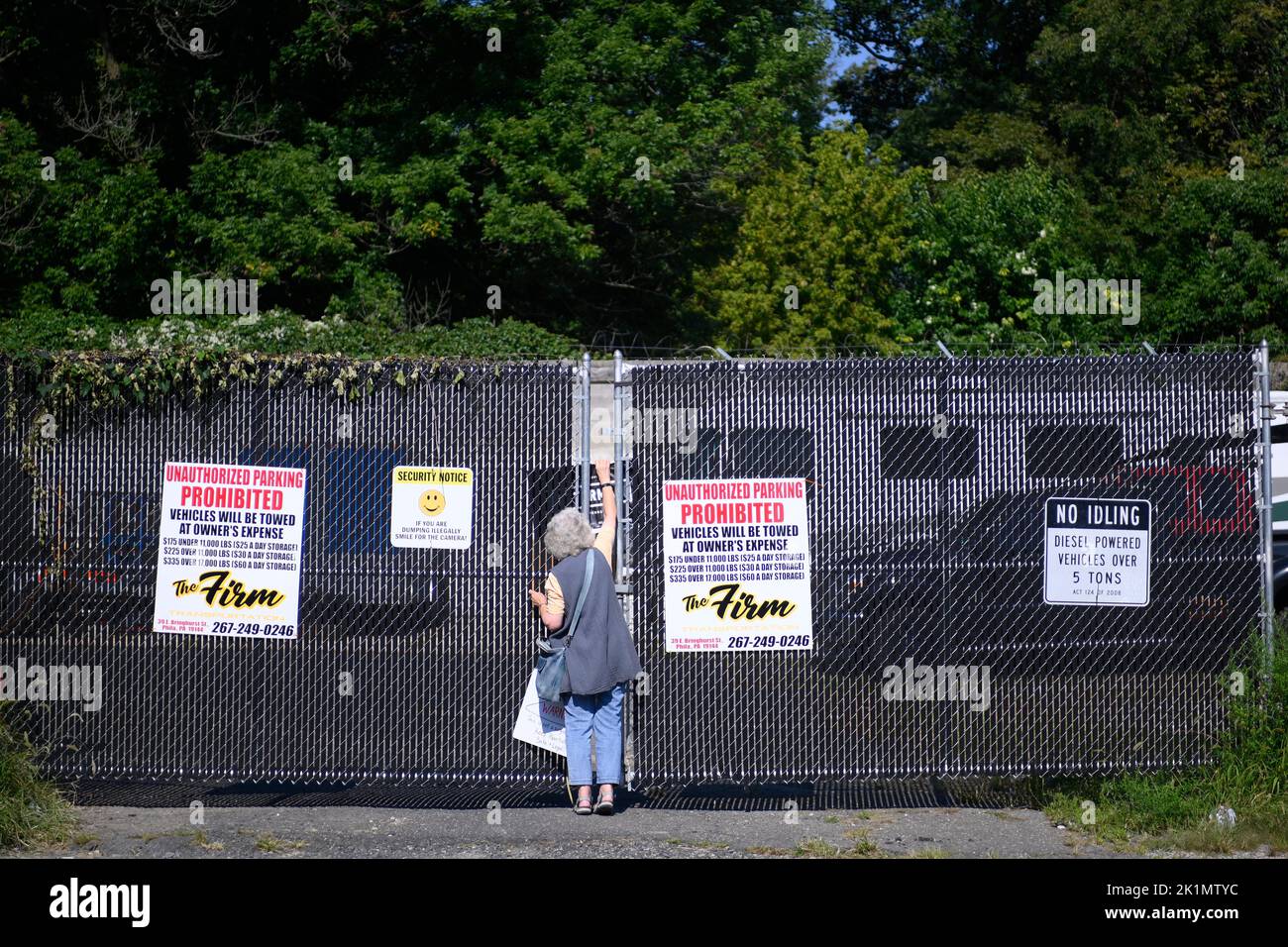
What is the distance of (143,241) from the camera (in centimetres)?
2081

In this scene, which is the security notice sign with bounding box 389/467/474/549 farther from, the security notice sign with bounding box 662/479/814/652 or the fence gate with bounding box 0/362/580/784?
the security notice sign with bounding box 662/479/814/652

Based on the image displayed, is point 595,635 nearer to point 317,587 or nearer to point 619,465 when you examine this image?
point 619,465

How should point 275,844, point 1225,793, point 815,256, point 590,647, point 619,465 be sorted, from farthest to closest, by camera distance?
1. point 815,256
2. point 619,465
3. point 1225,793
4. point 590,647
5. point 275,844

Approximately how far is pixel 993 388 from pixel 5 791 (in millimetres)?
5611

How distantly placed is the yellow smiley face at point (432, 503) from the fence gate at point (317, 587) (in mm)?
193

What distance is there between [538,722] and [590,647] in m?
0.64

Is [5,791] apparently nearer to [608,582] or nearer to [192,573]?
[192,573]

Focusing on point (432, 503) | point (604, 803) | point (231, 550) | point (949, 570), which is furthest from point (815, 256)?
point (604, 803)

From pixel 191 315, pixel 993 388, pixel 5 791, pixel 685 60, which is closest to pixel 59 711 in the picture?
pixel 5 791

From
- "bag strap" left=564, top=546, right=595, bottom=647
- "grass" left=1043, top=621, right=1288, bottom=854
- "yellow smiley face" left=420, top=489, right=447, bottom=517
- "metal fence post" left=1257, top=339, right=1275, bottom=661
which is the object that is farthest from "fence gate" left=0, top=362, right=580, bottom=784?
"metal fence post" left=1257, top=339, right=1275, bottom=661

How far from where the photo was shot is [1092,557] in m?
7.34

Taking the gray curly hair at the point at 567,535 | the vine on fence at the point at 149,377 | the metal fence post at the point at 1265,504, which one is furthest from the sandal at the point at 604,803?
the metal fence post at the point at 1265,504

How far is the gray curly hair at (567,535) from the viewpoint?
A: 23.1 ft

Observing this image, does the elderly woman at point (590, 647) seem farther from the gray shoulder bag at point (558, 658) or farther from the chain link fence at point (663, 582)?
the chain link fence at point (663, 582)
